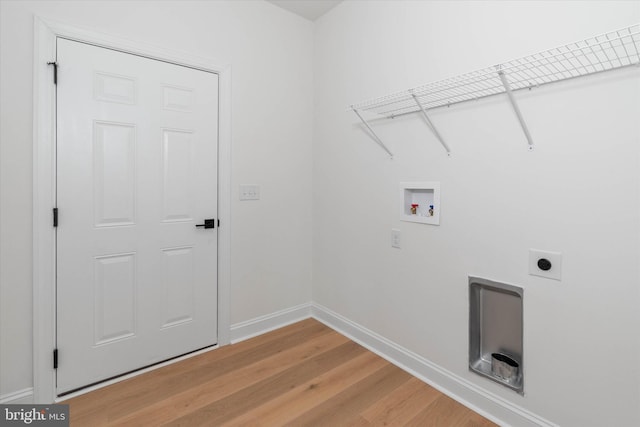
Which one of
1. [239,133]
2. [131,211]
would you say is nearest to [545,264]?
[239,133]

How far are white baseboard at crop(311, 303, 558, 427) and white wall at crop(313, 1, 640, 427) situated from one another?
5cm

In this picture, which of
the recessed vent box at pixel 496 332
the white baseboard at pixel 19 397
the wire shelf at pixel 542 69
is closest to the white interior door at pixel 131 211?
the white baseboard at pixel 19 397

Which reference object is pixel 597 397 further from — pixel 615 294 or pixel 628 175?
pixel 628 175

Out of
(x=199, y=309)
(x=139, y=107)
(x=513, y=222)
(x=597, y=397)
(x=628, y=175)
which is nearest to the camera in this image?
(x=628, y=175)

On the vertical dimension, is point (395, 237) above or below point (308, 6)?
below

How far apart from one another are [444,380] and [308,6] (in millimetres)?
2923

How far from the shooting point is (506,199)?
1.57 metres

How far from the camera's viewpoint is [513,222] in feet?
5.09

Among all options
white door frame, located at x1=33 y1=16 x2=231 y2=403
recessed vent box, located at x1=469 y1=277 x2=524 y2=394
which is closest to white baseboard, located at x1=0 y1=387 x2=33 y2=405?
white door frame, located at x1=33 y1=16 x2=231 y2=403

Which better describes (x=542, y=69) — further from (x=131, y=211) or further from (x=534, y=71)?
(x=131, y=211)

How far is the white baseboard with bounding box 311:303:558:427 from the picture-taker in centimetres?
157

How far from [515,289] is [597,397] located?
1.68ft

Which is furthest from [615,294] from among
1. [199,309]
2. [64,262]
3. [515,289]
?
[64,262]

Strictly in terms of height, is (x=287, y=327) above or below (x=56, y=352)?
below
